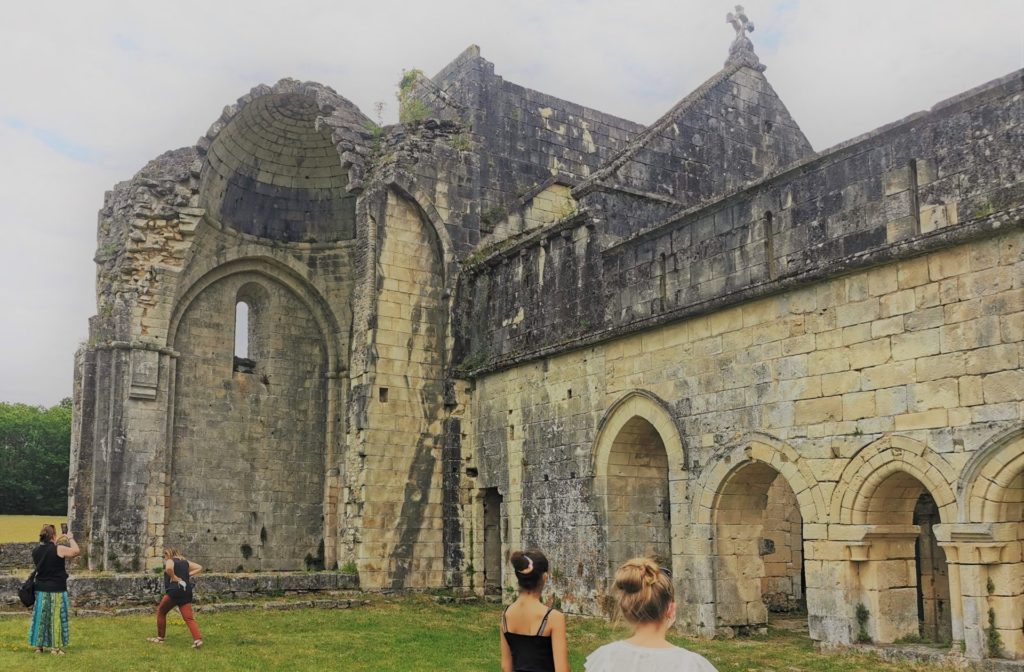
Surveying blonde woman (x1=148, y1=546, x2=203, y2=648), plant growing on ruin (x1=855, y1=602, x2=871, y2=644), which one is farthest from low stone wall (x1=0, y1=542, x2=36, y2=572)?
plant growing on ruin (x1=855, y1=602, x2=871, y2=644)

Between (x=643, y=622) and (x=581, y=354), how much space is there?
39.2 ft

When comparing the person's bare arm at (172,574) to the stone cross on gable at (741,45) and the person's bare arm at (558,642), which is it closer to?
the person's bare arm at (558,642)

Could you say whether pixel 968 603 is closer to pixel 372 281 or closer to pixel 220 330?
pixel 372 281

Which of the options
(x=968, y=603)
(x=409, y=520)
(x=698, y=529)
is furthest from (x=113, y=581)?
(x=968, y=603)

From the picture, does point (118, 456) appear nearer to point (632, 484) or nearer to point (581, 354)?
point (581, 354)

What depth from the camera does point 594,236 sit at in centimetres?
1573

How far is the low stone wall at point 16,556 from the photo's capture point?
69.4 feet

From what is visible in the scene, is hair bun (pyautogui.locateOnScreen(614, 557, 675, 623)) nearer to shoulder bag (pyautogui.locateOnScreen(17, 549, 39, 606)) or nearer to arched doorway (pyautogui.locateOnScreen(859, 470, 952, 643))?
arched doorway (pyautogui.locateOnScreen(859, 470, 952, 643))

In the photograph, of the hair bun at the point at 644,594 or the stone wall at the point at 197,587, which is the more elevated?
the hair bun at the point at 644,594

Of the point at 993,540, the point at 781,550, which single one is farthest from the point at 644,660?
the point at 781,550

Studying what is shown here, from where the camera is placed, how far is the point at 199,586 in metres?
16.3

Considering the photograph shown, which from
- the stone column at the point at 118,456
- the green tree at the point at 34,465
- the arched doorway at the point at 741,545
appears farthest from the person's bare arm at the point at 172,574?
the green tree at the point at 34,465

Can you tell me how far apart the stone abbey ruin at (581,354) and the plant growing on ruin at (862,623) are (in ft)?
0.09

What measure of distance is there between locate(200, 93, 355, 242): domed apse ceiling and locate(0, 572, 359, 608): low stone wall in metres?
8.19
